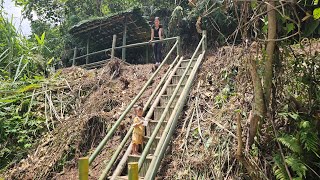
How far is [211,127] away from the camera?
4934 millimetres

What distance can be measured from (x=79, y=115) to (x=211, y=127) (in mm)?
3207

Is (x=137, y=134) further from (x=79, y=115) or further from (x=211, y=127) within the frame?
(x=79, y=115)

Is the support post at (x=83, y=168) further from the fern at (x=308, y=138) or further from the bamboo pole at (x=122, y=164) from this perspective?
the fern at (x=308, y=138)

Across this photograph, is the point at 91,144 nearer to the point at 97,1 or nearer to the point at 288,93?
the point at 288,93

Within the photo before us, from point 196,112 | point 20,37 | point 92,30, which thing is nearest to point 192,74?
point 196,112

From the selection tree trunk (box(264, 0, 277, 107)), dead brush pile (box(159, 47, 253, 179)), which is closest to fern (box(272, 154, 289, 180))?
dead brush pile (box(159, 47, 253, 179))

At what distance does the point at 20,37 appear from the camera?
9242 millimetres

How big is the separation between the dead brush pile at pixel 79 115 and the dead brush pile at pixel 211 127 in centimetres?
138

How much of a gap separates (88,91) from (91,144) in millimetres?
1931

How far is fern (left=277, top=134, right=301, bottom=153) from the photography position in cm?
359

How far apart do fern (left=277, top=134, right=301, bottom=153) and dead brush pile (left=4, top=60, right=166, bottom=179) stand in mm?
3178

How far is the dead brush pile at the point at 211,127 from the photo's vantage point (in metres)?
4.28

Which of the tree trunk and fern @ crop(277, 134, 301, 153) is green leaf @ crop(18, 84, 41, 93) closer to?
the tree trunk

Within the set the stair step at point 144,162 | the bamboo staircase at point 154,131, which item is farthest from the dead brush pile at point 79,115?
the stair step at point 144,162
